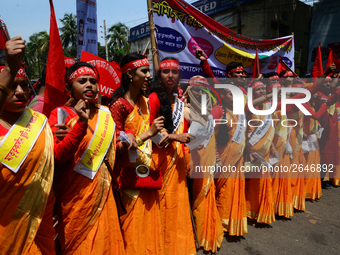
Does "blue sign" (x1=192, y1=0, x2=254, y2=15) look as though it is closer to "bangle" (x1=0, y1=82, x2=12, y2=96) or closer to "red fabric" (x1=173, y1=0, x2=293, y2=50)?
"red fabric" (x1=173, y1=0, x2=293, y2=50)

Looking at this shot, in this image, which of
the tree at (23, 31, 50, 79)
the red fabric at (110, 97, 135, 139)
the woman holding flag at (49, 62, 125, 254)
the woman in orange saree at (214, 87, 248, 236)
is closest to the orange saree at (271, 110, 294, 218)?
Result: the woman in orange saree at (214, 87, 248, 236)

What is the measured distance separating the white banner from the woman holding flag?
5.76ft

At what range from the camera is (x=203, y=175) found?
9.22 feet

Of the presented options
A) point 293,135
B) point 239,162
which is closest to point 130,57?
point 239,162

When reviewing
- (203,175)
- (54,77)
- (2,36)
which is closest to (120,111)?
(54,77)

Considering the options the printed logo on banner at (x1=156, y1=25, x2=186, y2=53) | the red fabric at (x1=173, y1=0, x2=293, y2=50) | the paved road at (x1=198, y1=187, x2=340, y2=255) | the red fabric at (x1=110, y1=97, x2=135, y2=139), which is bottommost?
the paved road at (x1=198, y1=187, x2=340, y2=255)

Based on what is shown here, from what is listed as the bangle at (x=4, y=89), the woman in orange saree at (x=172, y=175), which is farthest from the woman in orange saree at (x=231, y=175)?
the bangle at (x=4, y=89)

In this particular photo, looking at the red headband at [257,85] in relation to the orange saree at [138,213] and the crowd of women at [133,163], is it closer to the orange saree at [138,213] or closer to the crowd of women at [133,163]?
the crowd of women at [133,163]

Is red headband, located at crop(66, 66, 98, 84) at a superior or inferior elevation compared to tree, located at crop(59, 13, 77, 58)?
inferior

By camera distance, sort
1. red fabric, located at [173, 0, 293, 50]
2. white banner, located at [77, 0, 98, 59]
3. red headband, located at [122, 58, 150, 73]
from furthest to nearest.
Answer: red fabric, located at [173, 0, 293, 50]
white banner, located at [77, 0, 98, 59]
red headband, located at [122, 58, 150, 73]

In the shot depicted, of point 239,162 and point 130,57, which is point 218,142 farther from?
point 130,57

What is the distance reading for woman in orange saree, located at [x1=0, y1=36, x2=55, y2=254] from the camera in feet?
4.47

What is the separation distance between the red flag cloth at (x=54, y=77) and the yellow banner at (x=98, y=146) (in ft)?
1.06

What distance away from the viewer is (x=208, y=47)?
4082 mm
